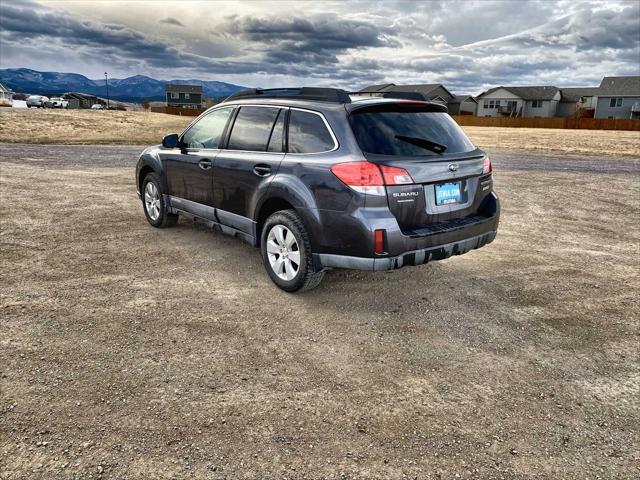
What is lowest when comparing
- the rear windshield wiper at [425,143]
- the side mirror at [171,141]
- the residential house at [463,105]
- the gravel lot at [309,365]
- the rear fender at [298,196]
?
the gravel lot at [309,365]

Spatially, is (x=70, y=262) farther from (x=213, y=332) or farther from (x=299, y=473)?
(x=299, y=473)

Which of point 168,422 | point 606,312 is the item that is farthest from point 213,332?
point 606,312

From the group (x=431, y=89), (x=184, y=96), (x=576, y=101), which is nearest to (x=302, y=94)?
(x=431, y=89)

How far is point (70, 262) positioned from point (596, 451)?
522cm

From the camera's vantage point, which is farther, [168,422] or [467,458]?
[168,422]

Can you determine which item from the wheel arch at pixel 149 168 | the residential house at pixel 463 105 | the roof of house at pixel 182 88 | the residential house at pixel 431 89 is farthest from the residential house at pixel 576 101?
the wheel arch at pixel 149 168

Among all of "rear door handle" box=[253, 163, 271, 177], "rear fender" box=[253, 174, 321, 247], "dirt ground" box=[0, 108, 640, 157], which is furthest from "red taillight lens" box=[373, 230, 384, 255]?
"dirt ground" box=[0, 108, 640, 157]

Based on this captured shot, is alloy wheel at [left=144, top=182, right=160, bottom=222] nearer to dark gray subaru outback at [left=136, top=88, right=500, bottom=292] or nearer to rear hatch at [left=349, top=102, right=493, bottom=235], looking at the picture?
dark gray subaru outback at [left=136, top=88, right=500, bottom=292]

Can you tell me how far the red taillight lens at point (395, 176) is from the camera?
3.77m

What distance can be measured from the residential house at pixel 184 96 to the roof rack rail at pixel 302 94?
111986 millimetres

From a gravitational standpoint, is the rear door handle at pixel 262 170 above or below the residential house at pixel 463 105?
below

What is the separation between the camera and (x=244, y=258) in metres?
5.57

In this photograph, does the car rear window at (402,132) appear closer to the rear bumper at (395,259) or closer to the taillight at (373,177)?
the taillight at (373,177)

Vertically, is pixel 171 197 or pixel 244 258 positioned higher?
pixel 171 197
